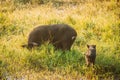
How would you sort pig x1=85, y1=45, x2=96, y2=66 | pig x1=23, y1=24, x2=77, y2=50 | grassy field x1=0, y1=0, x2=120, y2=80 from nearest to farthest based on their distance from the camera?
pig x1=85, y1=45, x2=96, y2=66 → grassy field x1=0, y1=0, x2=120, y2=80 → pig x1=23, y1=24, x2=77, y2=50

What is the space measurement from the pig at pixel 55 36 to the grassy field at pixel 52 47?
0.16 meters

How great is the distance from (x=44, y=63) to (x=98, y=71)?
1076 millimetres

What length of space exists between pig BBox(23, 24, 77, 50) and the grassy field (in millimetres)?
163

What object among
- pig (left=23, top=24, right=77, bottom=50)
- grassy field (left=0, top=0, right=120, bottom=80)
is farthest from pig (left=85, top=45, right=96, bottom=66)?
pig (left=23, top=24, right=77, bottom=50)

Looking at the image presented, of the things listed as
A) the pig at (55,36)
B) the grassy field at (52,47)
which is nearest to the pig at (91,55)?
the grassy field at (52,47)

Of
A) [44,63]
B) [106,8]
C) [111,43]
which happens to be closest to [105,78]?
[44,63]

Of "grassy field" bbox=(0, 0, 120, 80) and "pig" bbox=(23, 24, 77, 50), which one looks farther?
"pig" bbox=(23, 24, 77, 50)

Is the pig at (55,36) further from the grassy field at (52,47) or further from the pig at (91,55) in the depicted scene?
the pig at (91,55)

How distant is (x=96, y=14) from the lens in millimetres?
10547

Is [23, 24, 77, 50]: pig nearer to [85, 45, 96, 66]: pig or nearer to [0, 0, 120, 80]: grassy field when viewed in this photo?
[0, 0, 120, 80]: grassy field

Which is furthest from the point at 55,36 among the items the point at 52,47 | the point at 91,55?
the point at 91,55

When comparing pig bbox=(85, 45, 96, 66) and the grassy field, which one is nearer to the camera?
pig bbox=(85, 45, 96, 66)

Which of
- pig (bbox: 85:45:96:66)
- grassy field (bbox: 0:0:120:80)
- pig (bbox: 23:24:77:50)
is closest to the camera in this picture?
pig (bbox: 85:45:96:66)

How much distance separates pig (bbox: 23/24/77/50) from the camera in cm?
677
